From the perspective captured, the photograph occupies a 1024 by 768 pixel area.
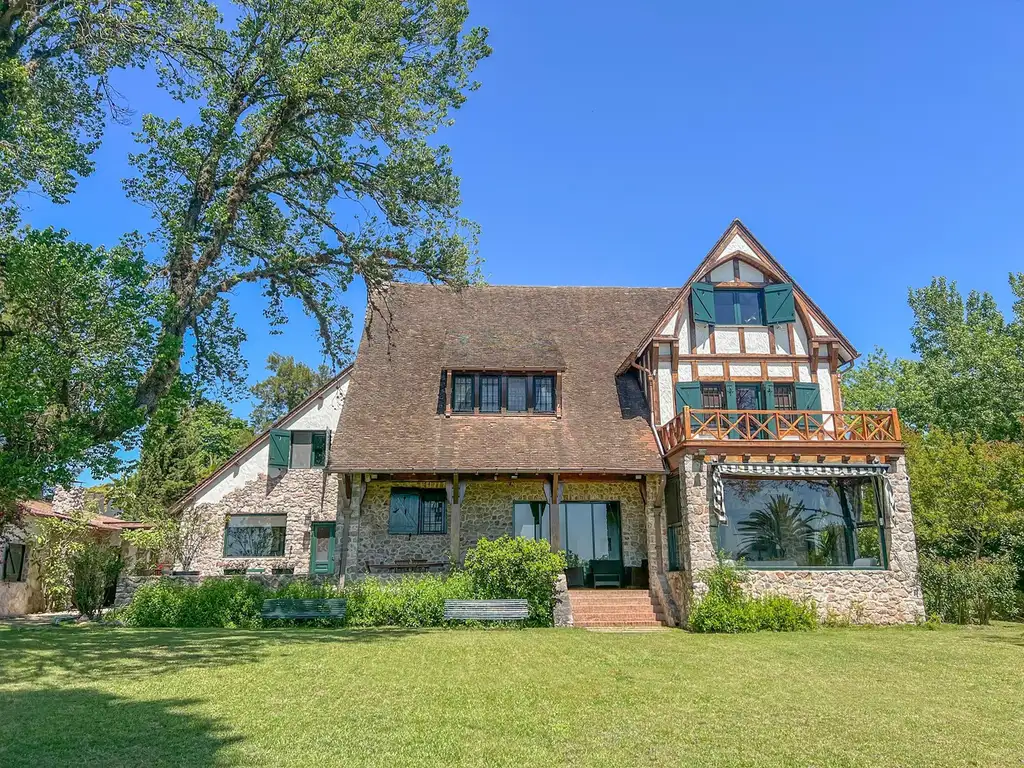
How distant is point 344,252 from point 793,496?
39.7 feet

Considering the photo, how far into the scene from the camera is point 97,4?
13.1 m

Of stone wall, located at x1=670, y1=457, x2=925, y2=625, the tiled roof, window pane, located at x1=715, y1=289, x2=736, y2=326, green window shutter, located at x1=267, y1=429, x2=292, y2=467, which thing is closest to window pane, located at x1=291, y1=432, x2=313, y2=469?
green window shutter, located at x1=267, y1=429, x2=292, y2=467

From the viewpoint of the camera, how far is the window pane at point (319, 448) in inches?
840

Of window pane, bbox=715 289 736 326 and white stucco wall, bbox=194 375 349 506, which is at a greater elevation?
window pane, bbox=715 289 736 326

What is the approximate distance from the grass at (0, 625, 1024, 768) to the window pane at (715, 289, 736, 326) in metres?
9.69

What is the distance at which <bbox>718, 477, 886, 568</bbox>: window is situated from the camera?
55.3 feet

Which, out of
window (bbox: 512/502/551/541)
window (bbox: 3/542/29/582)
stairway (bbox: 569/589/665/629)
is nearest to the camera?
stairway (bbox: 569/589/665/629)

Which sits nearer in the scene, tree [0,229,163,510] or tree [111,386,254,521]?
tree [0,229,163,510]

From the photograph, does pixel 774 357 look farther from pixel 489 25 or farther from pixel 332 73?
pixel 332 73

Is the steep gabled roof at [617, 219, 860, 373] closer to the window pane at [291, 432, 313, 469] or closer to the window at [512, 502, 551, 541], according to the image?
the window at [512, 502, 551, 541]

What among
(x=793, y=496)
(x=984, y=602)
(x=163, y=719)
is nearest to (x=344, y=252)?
(x=163, y=719)

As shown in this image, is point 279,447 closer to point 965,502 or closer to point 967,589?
point 967,589

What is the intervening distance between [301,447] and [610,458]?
955 cm

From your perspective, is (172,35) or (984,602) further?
(984,602)
